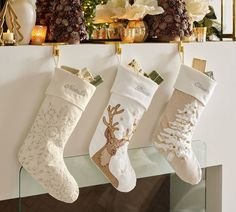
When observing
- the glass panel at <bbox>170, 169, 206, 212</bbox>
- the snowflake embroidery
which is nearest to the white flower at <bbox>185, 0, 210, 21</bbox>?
the snowflake embroidery

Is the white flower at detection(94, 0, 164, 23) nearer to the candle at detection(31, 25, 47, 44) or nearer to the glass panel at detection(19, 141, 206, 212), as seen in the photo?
the candle at detection(31, 25, 47, 44)

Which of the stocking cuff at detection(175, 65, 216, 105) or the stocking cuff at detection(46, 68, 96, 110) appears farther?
the stocking cuff at detection(175, 65, 216, 105)

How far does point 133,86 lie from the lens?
7.37 feet

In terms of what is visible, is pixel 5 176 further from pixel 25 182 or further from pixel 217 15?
pixel 217 15

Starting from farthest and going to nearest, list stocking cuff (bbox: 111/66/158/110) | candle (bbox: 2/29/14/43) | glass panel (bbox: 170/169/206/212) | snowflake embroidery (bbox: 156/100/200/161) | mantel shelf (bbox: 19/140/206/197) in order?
glass panel (bbox: 170/169/206/212), snowflake embroidery (bbox: 156/100/200/161), stocking cuff (bbox: 111/66/158/110), mantel shelf (bbox: 19/140/206/197), candle (bbox: 2/29/14/43)

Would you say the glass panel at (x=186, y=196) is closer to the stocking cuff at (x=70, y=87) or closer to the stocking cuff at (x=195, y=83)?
the stocking cuff at (x=195, y=83)

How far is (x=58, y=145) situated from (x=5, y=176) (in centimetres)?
22

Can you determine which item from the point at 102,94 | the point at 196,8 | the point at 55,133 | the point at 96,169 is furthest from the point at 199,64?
the point at 55,133

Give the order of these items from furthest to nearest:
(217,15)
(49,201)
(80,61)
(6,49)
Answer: (217,15), (49,201), (80,61), (6,49)

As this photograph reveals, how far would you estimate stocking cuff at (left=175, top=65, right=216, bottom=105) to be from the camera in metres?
2.37

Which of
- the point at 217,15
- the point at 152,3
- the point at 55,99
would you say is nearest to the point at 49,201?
the point at 55,99

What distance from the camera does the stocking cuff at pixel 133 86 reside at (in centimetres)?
224

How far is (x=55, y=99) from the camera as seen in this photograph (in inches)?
81.5

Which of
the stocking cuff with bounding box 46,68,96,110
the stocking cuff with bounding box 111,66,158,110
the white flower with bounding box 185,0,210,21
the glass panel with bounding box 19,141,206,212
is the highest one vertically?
the white flower with bounding box 185,0,210,21
